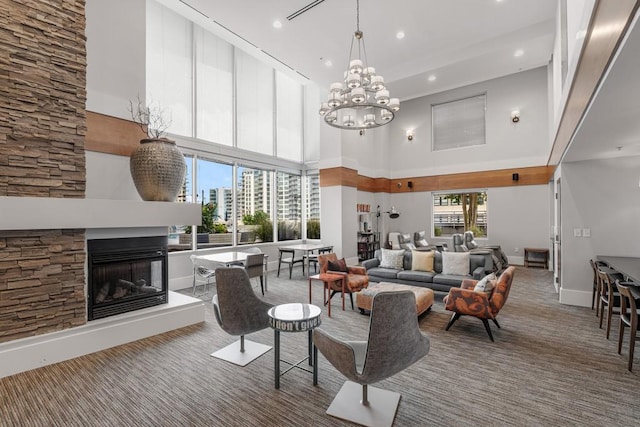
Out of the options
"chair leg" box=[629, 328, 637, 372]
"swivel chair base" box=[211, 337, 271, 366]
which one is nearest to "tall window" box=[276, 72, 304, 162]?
"swivel chair base" box=[211, 337, 271, 366]

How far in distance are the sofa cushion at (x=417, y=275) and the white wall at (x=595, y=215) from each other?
2152 millimetres

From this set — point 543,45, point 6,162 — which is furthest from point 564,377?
point 543,45

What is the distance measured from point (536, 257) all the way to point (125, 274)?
394 inches

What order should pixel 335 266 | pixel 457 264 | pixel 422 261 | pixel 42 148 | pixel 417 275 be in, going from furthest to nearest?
pixel 422 261 < pixel 417 275 < pixel 457 264 < pixel 335 266 < pixel 42 148

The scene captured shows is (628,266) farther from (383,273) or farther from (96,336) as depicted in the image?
(96,336)

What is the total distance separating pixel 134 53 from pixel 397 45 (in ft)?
17.1

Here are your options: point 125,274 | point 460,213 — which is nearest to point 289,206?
point 460,213

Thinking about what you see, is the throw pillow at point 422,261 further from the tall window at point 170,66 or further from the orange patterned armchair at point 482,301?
the tall window at point 170,66

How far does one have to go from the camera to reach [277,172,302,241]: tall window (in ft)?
30.0

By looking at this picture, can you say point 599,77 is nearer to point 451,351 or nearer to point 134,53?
point 451,351

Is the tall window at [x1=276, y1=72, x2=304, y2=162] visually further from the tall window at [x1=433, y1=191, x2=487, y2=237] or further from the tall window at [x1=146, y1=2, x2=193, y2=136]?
the tall window at [x1=433, y1=191, x2=487, y2=237]

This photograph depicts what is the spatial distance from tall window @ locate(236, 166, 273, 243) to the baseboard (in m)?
3.80

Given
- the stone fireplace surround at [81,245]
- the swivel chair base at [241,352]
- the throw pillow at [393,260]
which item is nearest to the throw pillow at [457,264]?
the throw pillow at [393,260]

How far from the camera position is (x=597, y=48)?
79.2 inches
